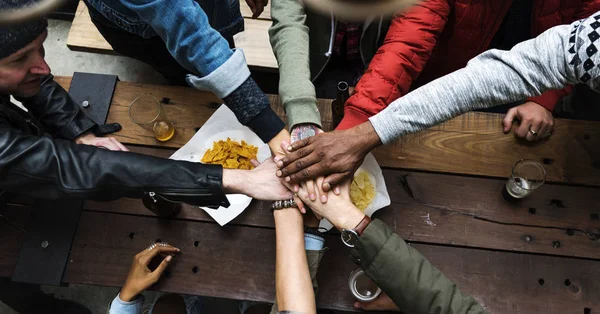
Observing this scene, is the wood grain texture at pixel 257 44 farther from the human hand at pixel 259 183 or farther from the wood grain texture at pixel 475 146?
the human hand at pixel 259 183

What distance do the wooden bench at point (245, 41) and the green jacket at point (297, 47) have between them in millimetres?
586

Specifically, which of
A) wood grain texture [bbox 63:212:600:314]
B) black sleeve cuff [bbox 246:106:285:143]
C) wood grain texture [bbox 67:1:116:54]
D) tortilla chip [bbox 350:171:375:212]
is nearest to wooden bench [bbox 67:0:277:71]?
wood grain texture [bbox 67:1:116:54]

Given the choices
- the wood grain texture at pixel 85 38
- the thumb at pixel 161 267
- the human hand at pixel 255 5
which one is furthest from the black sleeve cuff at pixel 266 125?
the wood grain texture at pixel 85 38

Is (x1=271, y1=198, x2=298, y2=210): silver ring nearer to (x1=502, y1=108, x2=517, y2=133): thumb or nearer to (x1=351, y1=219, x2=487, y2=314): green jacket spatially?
(x1=351, y1=219, x2=487, y2=314): green jacket

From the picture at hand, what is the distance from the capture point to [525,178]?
6.08 feet

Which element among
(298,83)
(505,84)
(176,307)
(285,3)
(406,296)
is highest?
(505,84)

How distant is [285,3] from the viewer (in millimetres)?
2031

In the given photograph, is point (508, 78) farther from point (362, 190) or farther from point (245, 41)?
A: point (245, 41)

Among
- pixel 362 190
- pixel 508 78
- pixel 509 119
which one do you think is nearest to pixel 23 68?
pixel 362 190

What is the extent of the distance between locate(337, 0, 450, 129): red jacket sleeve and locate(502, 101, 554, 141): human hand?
522 mm

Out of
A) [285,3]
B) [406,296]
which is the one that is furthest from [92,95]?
[406,296]

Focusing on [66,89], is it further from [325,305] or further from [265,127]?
[325,305]

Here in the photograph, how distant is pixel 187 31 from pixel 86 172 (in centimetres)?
67

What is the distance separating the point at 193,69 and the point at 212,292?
3.10 feet
